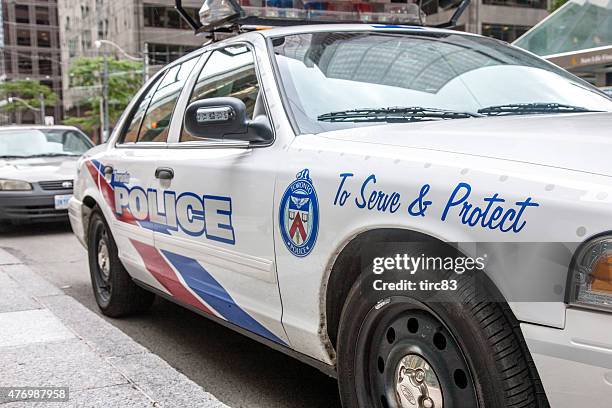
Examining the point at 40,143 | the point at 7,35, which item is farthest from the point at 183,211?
the point at 7,35

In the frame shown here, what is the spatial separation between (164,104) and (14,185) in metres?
6.06

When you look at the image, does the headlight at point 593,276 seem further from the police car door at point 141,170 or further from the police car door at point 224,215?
the police car door at point 141,170

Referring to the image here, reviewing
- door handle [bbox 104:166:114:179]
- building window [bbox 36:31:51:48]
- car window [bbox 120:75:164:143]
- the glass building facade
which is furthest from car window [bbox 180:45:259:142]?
building window [bbox 36:31:51:48]

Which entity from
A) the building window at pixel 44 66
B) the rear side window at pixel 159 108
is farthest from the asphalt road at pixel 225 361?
the building window at pixel 44 66

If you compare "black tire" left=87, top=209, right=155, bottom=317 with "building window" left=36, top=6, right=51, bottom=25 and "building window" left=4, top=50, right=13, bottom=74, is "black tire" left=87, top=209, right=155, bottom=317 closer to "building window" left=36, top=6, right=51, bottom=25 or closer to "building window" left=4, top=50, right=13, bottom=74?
"building window" left=4, top=50, right=13, bottom=74

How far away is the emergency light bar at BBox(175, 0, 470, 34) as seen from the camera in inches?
154

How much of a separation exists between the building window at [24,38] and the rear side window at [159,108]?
10696 centimetres

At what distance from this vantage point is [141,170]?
398 centimetres

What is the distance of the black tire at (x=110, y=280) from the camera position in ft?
15.0

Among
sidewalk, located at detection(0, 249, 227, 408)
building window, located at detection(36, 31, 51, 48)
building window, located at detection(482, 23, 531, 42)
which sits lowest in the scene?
sidewalk, located at detection(0, 249, 227, 408)

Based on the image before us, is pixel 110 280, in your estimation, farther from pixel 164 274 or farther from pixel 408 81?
pixel 408 81

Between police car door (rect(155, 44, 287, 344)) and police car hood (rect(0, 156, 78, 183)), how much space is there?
20.7ft

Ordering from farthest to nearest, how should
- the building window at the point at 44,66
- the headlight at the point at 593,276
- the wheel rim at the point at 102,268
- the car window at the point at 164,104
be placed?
the building window at the point at 44,66
the wheel rim at the point at 102,268
the car window at the point at 164,104
the headlight at the point at 593,276

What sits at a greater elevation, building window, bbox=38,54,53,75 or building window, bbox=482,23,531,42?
building window, bbox=38,54,53,75
